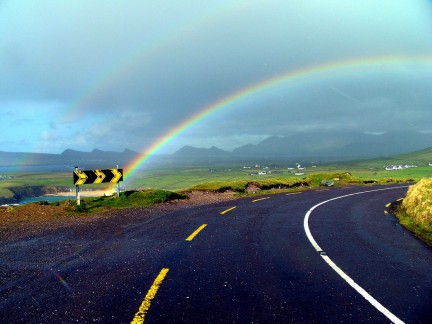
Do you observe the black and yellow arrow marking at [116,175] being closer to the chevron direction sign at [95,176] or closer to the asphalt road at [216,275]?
the chevron direction sign at [95,176]

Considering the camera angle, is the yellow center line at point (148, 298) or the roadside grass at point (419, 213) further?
the roadside grass at point (419, 213)

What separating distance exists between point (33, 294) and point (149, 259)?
2.71m

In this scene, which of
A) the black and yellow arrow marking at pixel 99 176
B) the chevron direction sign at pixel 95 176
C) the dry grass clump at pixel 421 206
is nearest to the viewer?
the dry grass clump at pixel 421 206

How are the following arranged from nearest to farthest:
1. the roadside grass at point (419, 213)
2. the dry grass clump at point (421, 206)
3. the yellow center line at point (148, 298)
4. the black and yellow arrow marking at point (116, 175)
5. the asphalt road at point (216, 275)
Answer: the yellow center line at point (148, 298) → the asphalt road at point (216, 275) → the roadside grass at point (419, 213) → the dry grass clump at point (421, 206) → the black and yellow arrow marking at point (116, 175)

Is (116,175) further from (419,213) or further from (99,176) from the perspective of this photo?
(419,213)

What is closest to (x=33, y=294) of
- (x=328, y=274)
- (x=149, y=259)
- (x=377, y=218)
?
(x=149, y=259)

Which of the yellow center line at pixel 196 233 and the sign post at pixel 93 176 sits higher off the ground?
the sign post at pixel 93 176

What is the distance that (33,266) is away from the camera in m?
7.70

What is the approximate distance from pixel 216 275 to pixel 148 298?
5.64ft

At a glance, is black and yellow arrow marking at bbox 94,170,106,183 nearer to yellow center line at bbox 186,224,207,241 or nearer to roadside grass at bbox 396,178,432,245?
yellow center line at bbox 186,224,207,241

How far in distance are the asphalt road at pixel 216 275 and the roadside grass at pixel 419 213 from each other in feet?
2.50

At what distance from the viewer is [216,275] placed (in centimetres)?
688

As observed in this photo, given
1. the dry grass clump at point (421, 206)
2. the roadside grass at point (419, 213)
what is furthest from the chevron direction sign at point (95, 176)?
the dry grass clump at point (421, 206)

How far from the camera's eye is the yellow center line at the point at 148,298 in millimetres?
4883
